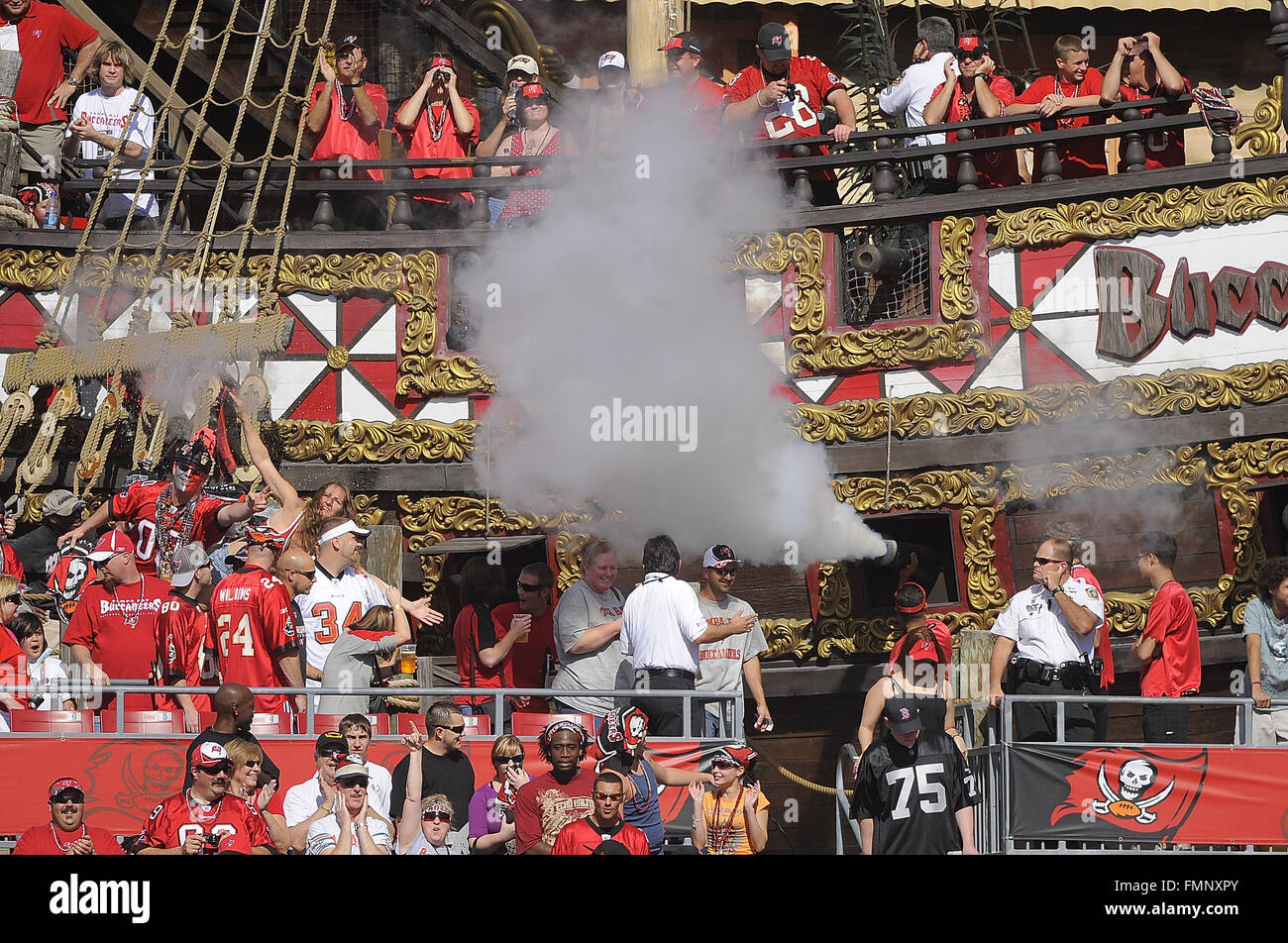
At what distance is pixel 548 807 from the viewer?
785 cm

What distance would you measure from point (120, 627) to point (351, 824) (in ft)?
6.51

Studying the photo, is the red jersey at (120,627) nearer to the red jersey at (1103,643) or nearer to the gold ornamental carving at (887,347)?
the gold ornamental carving at (887,347)

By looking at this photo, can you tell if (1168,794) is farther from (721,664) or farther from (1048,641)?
(721,664)

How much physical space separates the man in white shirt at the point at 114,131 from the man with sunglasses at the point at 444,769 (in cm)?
464

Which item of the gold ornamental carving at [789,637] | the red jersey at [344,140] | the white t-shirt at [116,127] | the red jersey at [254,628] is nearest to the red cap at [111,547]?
the red jersey at [254,628]

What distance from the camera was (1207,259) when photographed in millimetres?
10328

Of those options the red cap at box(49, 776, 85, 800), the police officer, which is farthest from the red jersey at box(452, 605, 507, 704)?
the police officer

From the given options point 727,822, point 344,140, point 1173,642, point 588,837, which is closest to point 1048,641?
point 1173,642

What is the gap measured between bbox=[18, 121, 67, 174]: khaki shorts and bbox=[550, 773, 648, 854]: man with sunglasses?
608cm

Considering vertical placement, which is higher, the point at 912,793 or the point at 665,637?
the point at 665,637

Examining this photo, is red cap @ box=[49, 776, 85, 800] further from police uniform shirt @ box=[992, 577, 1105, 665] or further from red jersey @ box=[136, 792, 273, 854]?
police uniform shirt @ box=[992, 577, 1105, 665]

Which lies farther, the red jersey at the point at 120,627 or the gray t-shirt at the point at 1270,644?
the red jersey at the point at 120,627

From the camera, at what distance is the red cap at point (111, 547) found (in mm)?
9398
